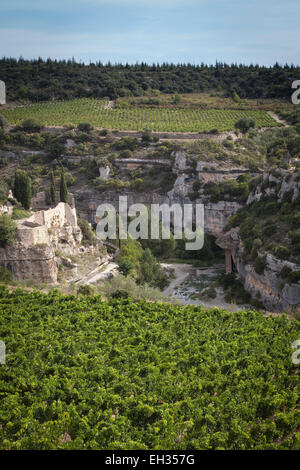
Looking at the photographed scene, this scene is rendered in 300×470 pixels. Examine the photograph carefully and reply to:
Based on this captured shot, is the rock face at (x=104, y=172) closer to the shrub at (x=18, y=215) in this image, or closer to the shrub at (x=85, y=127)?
the shrub at (x=85, y=127)

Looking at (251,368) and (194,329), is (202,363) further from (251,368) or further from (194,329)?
(194,329)

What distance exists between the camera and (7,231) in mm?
27641

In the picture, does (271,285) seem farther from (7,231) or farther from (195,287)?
(7,231)

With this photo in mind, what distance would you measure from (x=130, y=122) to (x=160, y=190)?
751 inches

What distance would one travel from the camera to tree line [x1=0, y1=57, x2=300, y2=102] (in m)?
82.9

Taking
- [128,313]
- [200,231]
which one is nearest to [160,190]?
[200,231]

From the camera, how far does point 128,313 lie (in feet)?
72.8

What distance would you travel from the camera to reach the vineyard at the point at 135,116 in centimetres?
6731

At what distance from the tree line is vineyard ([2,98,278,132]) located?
6829 millimetres

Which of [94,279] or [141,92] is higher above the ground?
[141,92]

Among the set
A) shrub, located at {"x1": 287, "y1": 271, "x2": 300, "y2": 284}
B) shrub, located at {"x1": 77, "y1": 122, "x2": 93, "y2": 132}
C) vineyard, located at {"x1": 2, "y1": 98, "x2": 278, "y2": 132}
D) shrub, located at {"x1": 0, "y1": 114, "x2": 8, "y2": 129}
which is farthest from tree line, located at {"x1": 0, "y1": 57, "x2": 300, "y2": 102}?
shrub, located at {"x1": 287, "y1": 271, "x2": 300, "y2": 284}

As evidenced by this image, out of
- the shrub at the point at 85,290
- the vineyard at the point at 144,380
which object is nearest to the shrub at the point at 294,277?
the vineyard at the point at 144,380


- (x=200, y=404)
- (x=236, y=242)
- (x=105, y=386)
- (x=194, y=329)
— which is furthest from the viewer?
(x=236, y=242)

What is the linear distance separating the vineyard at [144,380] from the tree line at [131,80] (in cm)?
6806
